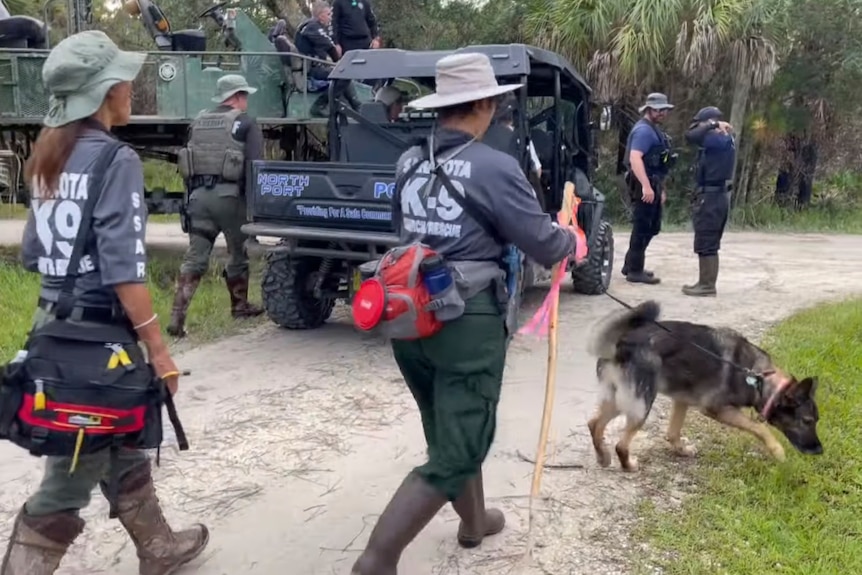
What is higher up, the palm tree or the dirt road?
the palm tree

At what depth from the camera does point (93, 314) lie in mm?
2742

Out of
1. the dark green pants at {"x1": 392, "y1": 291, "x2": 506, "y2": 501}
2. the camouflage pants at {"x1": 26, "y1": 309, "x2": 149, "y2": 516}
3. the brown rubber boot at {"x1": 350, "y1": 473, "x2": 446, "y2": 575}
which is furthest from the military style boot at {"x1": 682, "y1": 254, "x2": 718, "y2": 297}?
the camouflage pants at {"x1": 26, "y1": 309, "x2": 149, "y2": 516}

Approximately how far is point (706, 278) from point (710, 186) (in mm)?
881

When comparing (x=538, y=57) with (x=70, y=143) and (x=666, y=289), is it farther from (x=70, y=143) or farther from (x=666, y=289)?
(x=70, y=143)

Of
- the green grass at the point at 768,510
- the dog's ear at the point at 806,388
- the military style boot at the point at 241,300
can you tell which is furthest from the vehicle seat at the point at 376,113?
the dog's ear at the point at 806,388

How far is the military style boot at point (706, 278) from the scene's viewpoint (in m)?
8.48

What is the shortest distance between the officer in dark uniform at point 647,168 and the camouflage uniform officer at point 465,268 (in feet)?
19.6

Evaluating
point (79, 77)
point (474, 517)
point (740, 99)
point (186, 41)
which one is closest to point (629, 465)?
point (474, 517)

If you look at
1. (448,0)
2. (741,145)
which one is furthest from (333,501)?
(448,0)

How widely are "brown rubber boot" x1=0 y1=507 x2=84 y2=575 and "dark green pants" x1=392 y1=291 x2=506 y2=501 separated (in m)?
1.19

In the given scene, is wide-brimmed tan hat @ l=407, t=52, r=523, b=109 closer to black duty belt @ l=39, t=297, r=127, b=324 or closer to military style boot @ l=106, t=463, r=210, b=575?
black duty belt @ l=39, t=297, r=127, b=324

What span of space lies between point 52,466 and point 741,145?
48.2 feet

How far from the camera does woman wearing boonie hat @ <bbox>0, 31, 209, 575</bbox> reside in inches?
106

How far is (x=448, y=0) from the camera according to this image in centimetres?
1869
